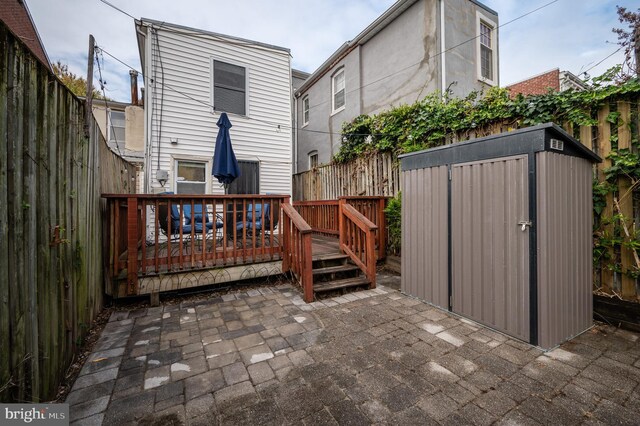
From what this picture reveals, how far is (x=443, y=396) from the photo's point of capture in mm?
1788

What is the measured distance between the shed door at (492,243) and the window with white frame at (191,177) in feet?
19.5

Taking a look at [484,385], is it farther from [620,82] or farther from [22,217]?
[620,82]

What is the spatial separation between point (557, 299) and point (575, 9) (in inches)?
255

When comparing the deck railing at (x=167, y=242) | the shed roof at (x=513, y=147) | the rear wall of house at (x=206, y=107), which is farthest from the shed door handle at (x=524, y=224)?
the rear wall of house at (x=206, y=107)

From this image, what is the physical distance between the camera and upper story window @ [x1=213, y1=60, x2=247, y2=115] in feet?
22.9

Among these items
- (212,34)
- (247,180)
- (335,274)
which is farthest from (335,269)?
(212,34)

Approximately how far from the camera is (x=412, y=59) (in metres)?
7.22

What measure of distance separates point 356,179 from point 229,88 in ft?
13.9

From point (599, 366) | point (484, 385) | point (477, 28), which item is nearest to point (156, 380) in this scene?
point (484, 385)

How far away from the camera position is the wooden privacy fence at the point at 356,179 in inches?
231

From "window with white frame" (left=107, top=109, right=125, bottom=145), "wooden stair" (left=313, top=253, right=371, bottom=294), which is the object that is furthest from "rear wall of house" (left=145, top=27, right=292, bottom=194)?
"window with white frame" (left=107, top=109, right=125, bottom=145)

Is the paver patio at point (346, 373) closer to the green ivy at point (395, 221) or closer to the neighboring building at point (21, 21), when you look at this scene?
the green ivy at point (395, 221)

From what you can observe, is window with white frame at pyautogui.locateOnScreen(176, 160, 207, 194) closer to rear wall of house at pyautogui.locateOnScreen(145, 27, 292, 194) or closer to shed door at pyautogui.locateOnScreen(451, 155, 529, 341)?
rear wall of house at pyautogui.locateOnScreen(145, 27, 292, 194)

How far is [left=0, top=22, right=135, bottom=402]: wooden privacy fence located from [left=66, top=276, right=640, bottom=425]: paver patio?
42 centimetres
